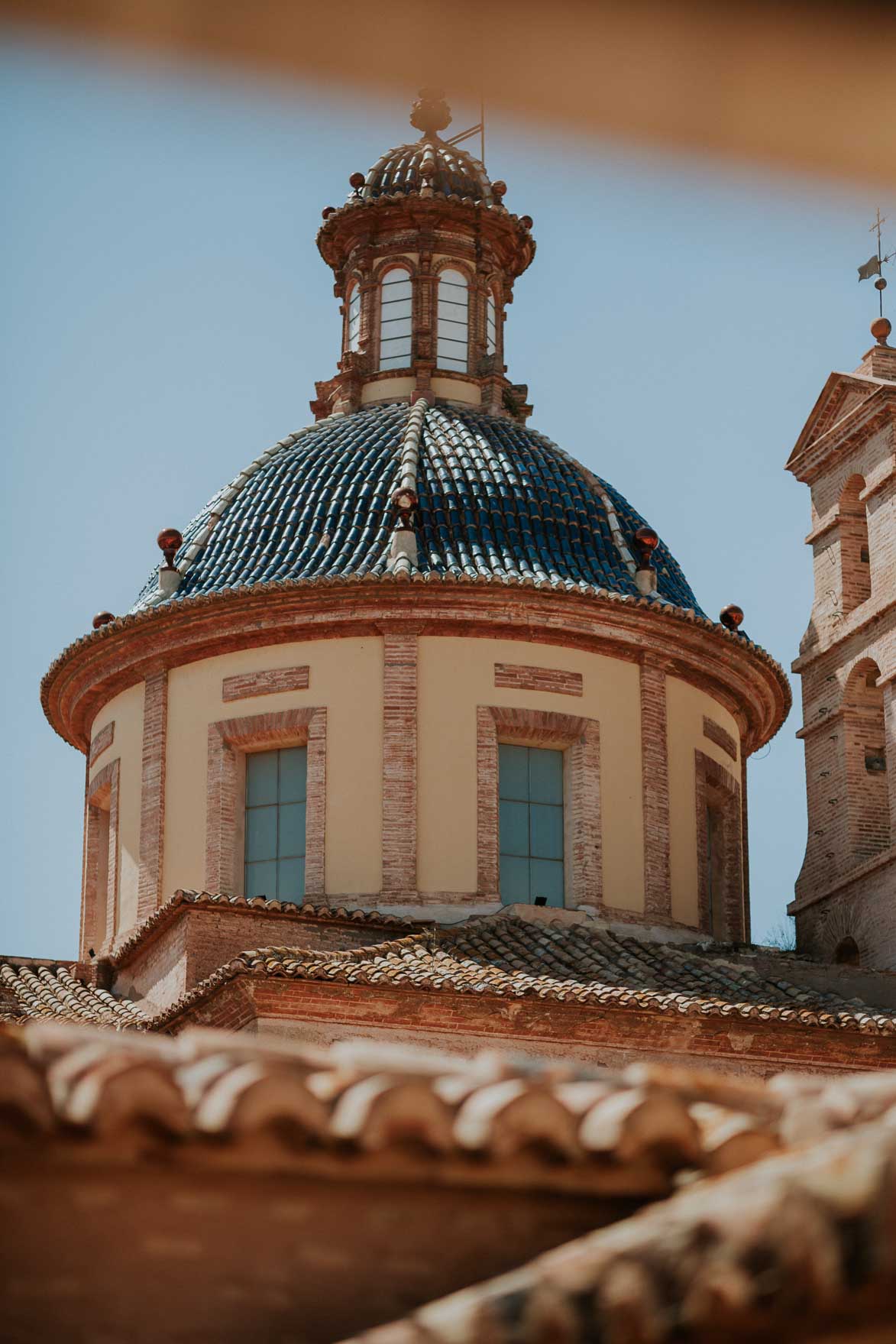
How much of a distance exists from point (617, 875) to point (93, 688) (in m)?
5.68

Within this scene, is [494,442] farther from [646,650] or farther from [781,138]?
[781,138]

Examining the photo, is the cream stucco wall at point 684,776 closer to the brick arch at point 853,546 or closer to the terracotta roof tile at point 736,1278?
the brick arch at point 853,546

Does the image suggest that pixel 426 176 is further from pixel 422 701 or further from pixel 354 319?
pixel 422 701

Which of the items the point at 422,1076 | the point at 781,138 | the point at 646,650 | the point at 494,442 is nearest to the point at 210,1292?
the point at 422,1076

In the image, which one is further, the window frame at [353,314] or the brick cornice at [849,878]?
the window frame at [353,314]

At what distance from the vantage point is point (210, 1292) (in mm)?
4891

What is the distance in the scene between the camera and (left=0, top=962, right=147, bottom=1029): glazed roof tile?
1908 centimetres

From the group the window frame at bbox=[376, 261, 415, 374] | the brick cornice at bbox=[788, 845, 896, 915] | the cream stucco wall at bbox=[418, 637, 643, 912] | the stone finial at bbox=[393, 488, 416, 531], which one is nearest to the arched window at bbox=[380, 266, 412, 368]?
the window frame at bbox=[376, 261, 415, 374]

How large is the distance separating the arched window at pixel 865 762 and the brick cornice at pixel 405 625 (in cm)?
131

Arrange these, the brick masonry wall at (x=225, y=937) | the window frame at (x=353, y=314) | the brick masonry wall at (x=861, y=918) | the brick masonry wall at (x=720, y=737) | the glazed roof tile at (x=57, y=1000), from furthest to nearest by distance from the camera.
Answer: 1. the window frame at (x=353, y=314)
2. the brick masonry wall at (x=720, y=737)
3. the brick masonry wall at (x=861, y=918)
4. the glazed roof tile at (x=57, y=1000)
5. the brick masonry wall at (x=225, y=937)

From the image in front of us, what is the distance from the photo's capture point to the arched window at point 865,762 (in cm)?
2094

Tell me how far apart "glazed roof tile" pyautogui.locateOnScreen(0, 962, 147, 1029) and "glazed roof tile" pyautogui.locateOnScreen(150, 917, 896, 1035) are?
1278mm

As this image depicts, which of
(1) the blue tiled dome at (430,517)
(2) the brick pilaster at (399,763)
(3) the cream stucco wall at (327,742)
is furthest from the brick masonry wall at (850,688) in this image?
(3) the cream stucco wall at (327,742)

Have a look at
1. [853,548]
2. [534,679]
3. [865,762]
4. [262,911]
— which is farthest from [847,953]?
[262,911]
